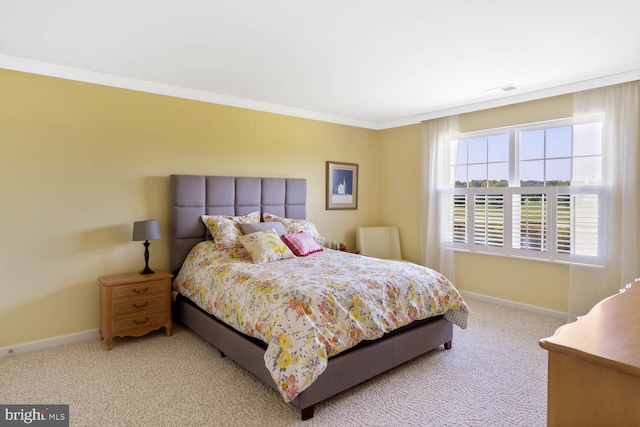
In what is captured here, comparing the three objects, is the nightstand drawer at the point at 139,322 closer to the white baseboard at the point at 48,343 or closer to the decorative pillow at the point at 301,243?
the white baseboard at the point at 48,343

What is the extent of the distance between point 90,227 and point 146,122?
118 cm

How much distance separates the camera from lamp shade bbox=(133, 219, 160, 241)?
3.40m

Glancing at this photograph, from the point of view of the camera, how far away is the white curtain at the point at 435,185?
193 inches

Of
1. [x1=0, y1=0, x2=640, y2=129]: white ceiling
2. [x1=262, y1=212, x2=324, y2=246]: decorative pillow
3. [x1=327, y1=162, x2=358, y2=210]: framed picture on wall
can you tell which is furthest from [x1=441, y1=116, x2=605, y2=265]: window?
[x1=262, y1=212, x2=324, y2=246]: decorative pillow

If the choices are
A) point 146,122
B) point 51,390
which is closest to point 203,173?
point 146,122

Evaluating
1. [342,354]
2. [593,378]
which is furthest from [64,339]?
[593,378]

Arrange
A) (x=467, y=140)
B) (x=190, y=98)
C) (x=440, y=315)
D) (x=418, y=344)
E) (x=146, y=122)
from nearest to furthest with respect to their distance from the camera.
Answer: (x=418, y=344) → (x=440, y=315) → (x=146, y=122) → (x=190, y=98) → (x=467, y=140)

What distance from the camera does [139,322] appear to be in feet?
10.9

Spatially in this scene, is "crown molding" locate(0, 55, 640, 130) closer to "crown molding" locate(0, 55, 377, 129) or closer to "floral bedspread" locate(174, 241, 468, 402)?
"crown molding" locate(0, 55, 377, 129)

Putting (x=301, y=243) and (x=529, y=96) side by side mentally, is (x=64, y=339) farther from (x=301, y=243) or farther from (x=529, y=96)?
(x=529, y=96)

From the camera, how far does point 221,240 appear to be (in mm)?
3691

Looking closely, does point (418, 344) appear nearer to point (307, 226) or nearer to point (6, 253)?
point (307, 226)

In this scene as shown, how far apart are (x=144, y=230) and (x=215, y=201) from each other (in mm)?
848

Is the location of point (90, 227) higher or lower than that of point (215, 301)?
higher
